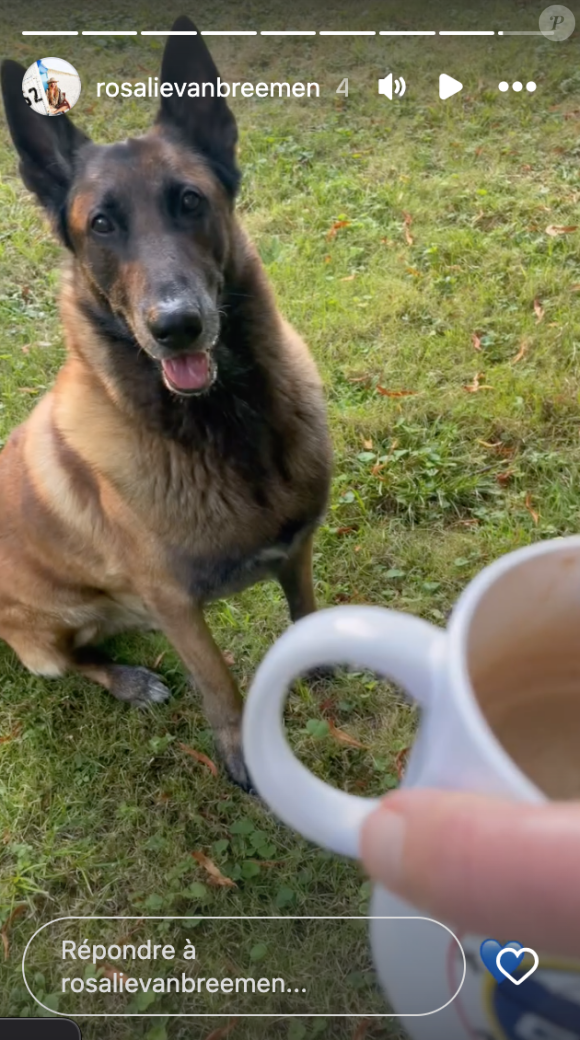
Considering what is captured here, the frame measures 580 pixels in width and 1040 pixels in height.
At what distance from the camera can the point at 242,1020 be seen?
1024 millimetres

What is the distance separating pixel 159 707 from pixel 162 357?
94cm

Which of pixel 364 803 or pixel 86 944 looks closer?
pixel 364 803

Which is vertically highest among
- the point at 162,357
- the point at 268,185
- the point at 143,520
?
the point at 268,185

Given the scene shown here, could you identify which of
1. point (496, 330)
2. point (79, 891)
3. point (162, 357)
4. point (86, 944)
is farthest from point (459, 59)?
point (79, 891)

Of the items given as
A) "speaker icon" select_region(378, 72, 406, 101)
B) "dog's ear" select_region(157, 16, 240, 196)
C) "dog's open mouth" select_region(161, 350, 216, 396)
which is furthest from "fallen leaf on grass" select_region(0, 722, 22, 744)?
"speaker icon" select_region(378, 72, 406, 101)

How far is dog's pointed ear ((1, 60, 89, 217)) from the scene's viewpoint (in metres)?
1.10

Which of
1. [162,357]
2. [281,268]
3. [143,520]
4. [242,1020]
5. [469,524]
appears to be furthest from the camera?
[281,268]

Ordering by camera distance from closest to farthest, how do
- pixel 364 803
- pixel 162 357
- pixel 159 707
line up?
pixel 364 803, pixel 162 357, pixel 159 707

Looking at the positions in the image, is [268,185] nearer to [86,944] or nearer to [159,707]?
[159,707]

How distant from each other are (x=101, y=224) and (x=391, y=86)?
524 mm

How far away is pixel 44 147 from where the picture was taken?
1.16 meters

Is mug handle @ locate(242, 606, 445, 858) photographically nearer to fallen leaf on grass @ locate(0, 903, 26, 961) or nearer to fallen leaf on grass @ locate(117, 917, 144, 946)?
fallen leaf on grass @ locate(117, 917, 144, 946)

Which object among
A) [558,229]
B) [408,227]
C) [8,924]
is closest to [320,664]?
[8,924]

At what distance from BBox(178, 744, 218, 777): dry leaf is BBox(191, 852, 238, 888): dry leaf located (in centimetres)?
19
